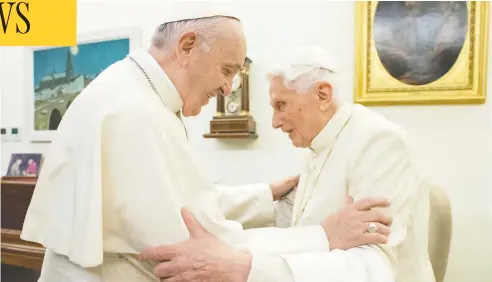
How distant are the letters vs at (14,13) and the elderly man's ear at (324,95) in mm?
1978

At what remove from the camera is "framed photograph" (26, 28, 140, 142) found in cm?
350

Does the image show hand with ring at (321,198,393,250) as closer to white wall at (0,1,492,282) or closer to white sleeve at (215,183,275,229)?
white sleeve at (215,183,275,229)

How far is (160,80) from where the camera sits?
3.92ft

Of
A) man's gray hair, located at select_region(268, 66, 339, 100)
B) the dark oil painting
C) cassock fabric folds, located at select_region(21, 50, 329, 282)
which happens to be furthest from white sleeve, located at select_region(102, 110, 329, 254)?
the dark oil painting

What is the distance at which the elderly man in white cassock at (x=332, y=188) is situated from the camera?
111cm

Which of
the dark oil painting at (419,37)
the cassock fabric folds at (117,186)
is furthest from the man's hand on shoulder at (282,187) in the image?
the dark oil painting at (419,37)

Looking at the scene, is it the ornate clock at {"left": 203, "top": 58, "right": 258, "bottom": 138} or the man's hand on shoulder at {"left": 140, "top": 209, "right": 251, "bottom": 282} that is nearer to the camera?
the man's hand on shoulder at {"left": 140, "top": 209, "right": 251, "bottom": 282}

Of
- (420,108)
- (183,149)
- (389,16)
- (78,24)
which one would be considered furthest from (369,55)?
(78,24)

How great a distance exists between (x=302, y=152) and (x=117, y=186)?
1932mm

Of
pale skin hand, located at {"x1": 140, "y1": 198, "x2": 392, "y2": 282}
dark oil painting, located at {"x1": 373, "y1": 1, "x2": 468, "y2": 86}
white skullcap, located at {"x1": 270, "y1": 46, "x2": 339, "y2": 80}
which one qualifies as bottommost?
pale skin hand, located at {"x1": 140, "y1": 198, "x2": 392, "y2": 282}

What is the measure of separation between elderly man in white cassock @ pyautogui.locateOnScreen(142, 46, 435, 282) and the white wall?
3.33 ft

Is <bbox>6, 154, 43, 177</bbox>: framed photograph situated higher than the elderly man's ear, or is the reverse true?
the elderly man's ear

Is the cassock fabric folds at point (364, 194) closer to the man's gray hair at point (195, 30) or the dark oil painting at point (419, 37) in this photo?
the man's gray hair at point (195, 30)

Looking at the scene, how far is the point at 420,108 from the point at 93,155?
2.07 m
